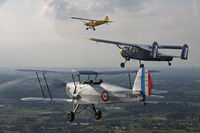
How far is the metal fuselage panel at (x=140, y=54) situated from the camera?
20.6 metres

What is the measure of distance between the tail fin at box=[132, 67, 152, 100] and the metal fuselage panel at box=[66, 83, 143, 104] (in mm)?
383

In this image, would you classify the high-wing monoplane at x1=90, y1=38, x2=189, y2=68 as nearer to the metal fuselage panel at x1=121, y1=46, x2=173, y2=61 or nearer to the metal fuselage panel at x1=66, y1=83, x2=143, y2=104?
the metal fuselage panel at x1=121, y1=46, x2=173, y2=61

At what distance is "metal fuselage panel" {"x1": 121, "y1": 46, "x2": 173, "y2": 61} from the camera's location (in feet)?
67.5

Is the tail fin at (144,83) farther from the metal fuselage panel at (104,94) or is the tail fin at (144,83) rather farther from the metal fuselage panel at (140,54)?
the metal fuselage panel at (140,54)

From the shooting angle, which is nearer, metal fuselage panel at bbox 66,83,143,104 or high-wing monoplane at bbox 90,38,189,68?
metal fuselage panel at bbox 66,83,143,104

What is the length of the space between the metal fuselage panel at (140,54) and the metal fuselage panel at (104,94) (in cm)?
538

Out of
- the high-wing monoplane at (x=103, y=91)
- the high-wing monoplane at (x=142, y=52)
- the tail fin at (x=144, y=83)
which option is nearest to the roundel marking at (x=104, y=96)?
the high-wing monoplane at (x=103, y=91)

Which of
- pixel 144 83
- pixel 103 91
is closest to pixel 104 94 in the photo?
pixel 103 91

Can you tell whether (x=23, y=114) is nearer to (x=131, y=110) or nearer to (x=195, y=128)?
(x=131, y=110)

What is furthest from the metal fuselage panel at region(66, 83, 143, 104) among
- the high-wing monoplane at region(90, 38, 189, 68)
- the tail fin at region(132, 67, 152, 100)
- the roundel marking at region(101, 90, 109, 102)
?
the high-wing monoplane at region(90, 38, 189, 68)

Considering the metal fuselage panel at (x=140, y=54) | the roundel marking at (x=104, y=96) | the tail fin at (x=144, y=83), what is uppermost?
the metal fuselage panel at (x=140, y=54)

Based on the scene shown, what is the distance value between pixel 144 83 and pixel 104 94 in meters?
2.89

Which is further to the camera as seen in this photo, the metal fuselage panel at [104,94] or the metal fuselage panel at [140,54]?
the metal fuselage panel at [140,54]

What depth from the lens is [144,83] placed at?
16062 mm
